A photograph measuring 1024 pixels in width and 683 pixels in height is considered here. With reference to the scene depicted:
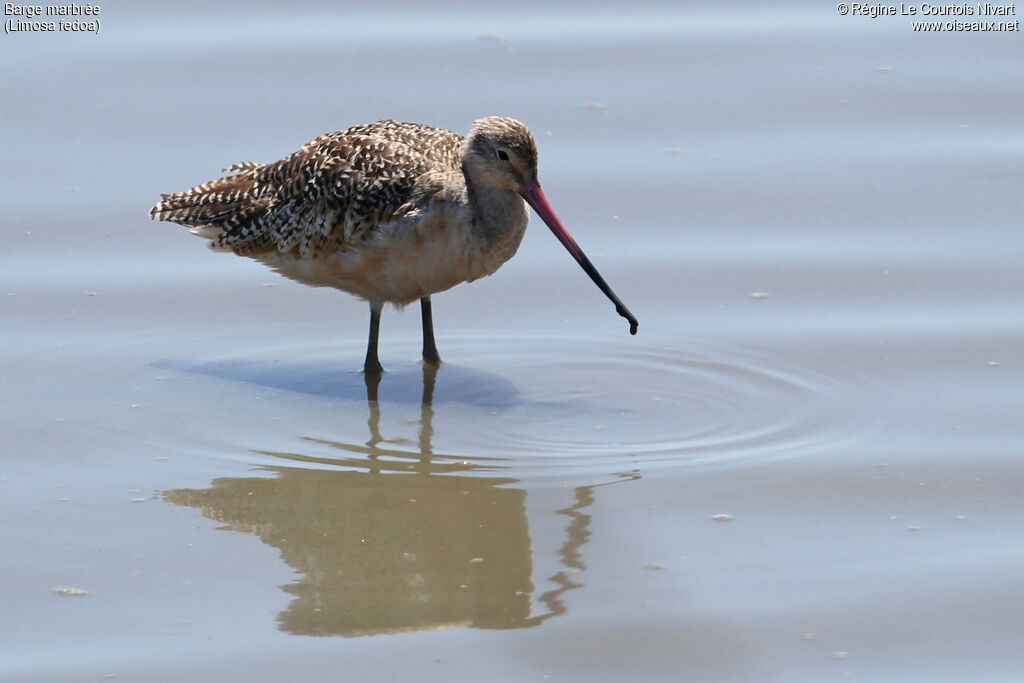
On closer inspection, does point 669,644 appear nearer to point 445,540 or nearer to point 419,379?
point 445,540

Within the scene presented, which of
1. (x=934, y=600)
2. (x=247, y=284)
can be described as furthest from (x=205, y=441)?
(x=934, y=600)

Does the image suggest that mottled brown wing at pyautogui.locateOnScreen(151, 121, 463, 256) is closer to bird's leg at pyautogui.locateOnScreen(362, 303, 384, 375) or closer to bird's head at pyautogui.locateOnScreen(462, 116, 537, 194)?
bird's head at pyautogui.locateOnScreen(462, 116, 537, 194)

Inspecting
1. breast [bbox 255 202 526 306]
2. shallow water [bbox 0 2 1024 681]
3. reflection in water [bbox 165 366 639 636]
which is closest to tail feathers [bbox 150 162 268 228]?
shallow water [bbox 0 2 1024 681]

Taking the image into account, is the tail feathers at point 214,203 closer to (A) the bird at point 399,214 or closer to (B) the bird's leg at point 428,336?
(A) the bird at point 399,214

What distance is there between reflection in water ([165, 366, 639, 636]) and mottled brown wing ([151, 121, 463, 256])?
111 cm

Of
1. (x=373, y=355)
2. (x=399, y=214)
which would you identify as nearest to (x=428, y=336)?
(x=373, y=355)

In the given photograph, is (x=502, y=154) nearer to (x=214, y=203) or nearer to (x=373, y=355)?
(x=373, y=355)

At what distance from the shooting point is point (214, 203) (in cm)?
766

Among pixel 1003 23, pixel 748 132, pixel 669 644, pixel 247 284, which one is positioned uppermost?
pixel 1003 23

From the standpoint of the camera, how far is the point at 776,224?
8.10m

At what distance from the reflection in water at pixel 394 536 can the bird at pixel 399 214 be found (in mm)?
858

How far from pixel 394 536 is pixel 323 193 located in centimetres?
220

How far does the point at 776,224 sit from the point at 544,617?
367 cm

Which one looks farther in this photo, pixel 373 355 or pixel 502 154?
pixel 373 355
